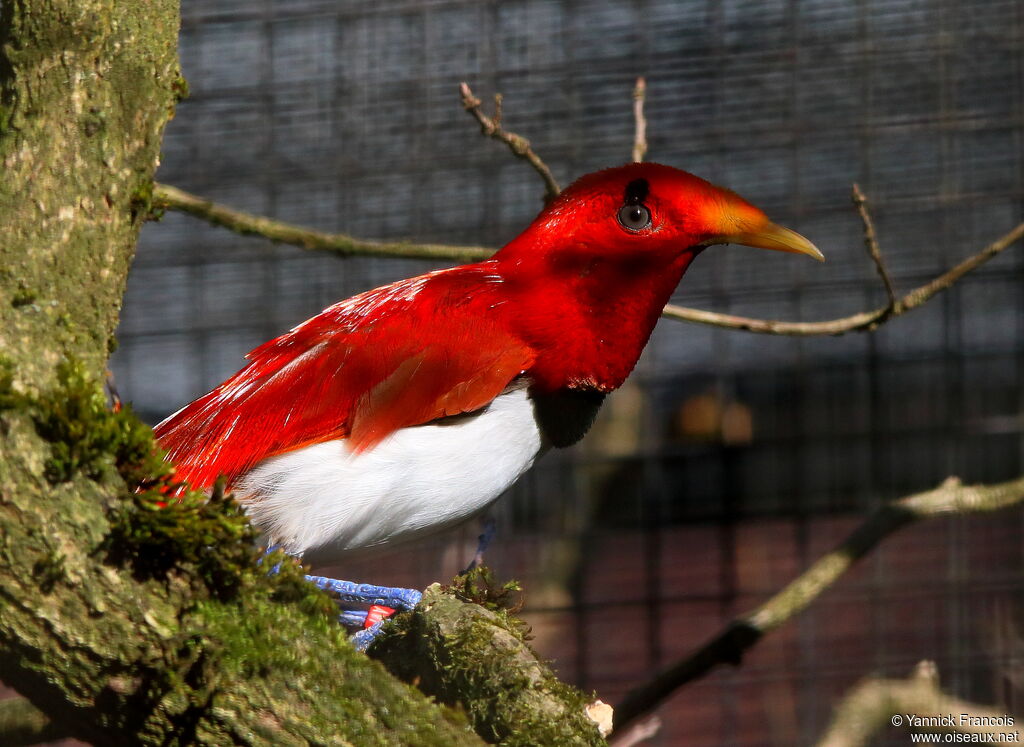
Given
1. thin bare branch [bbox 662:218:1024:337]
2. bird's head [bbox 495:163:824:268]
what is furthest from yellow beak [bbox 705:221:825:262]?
thin bare branch [bbox 662:218:1024:337]

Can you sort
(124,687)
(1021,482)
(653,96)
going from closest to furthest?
1. (124,687)
2. (1021,482)
3. (653,96)

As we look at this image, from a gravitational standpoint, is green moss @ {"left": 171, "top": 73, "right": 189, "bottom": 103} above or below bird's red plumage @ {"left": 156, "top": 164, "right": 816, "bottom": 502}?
above

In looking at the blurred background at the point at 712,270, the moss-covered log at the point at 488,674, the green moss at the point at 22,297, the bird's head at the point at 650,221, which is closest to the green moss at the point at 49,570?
the green moss at the point at 22,297

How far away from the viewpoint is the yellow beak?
53.5 inches

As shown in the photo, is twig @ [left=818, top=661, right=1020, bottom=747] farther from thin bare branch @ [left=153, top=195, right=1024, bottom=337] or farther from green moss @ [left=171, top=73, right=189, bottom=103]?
green moss @ [left=171, top=73, right=189, bottom=103]

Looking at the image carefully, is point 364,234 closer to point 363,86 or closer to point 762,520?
point 363,86

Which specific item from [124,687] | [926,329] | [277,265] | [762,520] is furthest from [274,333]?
[124,687]

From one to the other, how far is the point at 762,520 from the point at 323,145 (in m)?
1.63

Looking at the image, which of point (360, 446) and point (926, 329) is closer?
point (360, 446)

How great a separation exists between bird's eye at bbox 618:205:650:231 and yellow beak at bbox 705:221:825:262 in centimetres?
8

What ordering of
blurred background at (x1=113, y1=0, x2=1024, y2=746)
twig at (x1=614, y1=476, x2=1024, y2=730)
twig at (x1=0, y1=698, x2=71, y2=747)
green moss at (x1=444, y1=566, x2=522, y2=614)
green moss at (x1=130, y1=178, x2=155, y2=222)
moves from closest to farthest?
green moss at (x1=130, y1=178, x2=155, y2=222), green moss at (x1=444, y1=566, x2=522, y2=614), twig at (x1=0, y1=698, x2=71, y2=747), twig at (x1=614, y1=476, x2=1024, y2=730), blurred background at (x1=113, y1=0, x2=1024, y2=746)

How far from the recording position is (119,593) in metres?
0.83

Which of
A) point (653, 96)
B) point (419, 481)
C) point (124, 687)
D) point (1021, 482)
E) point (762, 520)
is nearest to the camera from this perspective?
point (124, 687)

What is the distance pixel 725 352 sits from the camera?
3.19m
